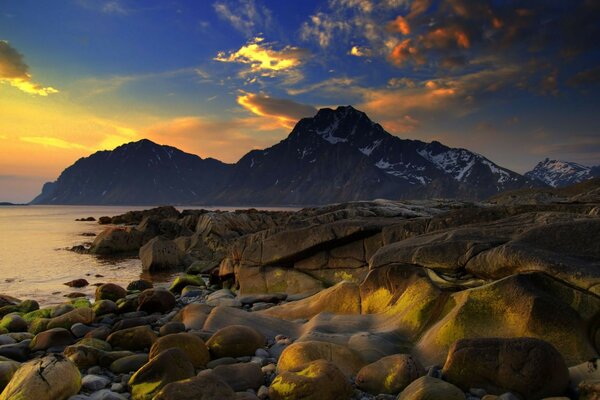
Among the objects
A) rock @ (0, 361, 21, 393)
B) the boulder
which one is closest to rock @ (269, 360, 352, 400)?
the boulder

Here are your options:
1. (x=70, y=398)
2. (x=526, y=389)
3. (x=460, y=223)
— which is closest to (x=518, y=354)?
(x=526, y=389)

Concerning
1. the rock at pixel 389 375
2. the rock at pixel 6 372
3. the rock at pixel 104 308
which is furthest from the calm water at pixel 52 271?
the rock at pixel 389 375

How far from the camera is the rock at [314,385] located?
19.5ft

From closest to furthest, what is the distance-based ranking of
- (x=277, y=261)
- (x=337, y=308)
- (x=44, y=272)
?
(x=337, y=308) < (x=277, y=261) < (x=44, y=272)

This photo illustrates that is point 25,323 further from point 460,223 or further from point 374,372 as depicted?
point 460,223

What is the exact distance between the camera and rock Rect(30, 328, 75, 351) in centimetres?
980

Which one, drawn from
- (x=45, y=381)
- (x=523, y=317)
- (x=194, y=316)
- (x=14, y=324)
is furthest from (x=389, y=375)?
(x=14, y=324)

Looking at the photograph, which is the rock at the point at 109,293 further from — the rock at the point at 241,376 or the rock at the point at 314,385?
the rock at the point at 314,385

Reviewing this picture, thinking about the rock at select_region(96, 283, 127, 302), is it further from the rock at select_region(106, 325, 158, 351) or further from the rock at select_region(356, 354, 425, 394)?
the rock at select_region(356, 354, 425, 394)

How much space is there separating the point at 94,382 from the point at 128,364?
0.88m

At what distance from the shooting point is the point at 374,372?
654 centimetres

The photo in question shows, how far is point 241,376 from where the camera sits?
677cm

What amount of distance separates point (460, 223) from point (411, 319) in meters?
5.88

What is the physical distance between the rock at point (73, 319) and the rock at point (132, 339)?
2.95 meters
